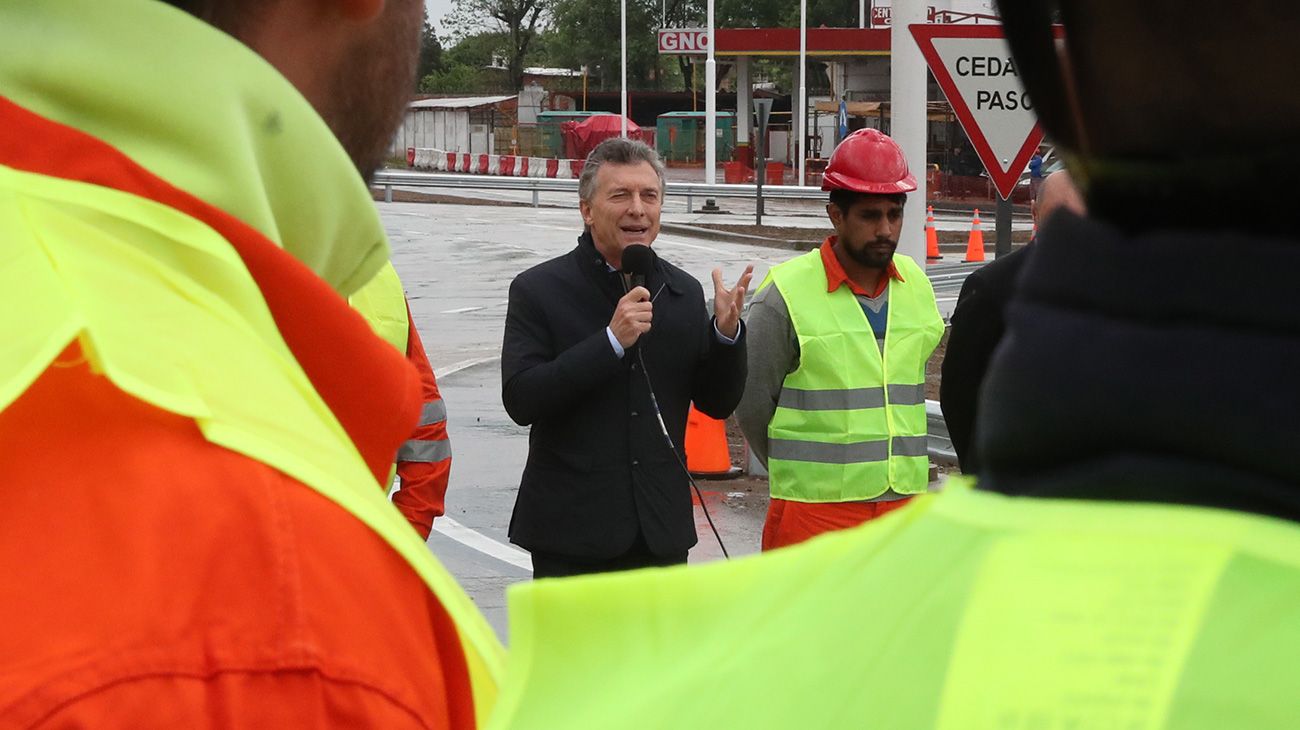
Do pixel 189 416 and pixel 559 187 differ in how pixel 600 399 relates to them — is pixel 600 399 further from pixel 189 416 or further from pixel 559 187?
pixel 559 187

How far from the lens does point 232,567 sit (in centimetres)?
110

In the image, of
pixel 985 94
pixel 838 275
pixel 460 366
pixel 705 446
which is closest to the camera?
pixel 838 275

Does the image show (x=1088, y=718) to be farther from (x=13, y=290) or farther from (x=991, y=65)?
(x=991, y=65)

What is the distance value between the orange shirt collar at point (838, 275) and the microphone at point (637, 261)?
0.83 meters

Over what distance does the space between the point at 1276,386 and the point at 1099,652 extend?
5.1 inches

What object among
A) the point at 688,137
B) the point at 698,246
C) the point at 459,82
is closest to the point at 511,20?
the point at 459,82

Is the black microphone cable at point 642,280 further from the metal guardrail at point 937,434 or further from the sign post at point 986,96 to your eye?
the metal guardrail at point 937,434

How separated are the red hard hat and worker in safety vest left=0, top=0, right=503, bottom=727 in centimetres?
516

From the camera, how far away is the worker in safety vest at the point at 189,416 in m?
1.07

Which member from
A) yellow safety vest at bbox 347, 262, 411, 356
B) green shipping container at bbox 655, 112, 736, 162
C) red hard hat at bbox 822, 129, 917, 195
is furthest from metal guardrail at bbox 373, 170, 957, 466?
yellow safety vest at bbox 347, 262, 411, 356

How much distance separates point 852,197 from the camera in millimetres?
6465

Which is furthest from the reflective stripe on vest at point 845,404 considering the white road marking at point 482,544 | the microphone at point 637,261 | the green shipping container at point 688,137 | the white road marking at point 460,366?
the green shipping container at point 688,137

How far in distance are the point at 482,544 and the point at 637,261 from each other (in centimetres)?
344

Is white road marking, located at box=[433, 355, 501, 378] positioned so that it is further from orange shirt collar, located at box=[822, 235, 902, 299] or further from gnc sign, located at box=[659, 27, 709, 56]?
gnc sign, located at box=[659, 27, 709, 56]
